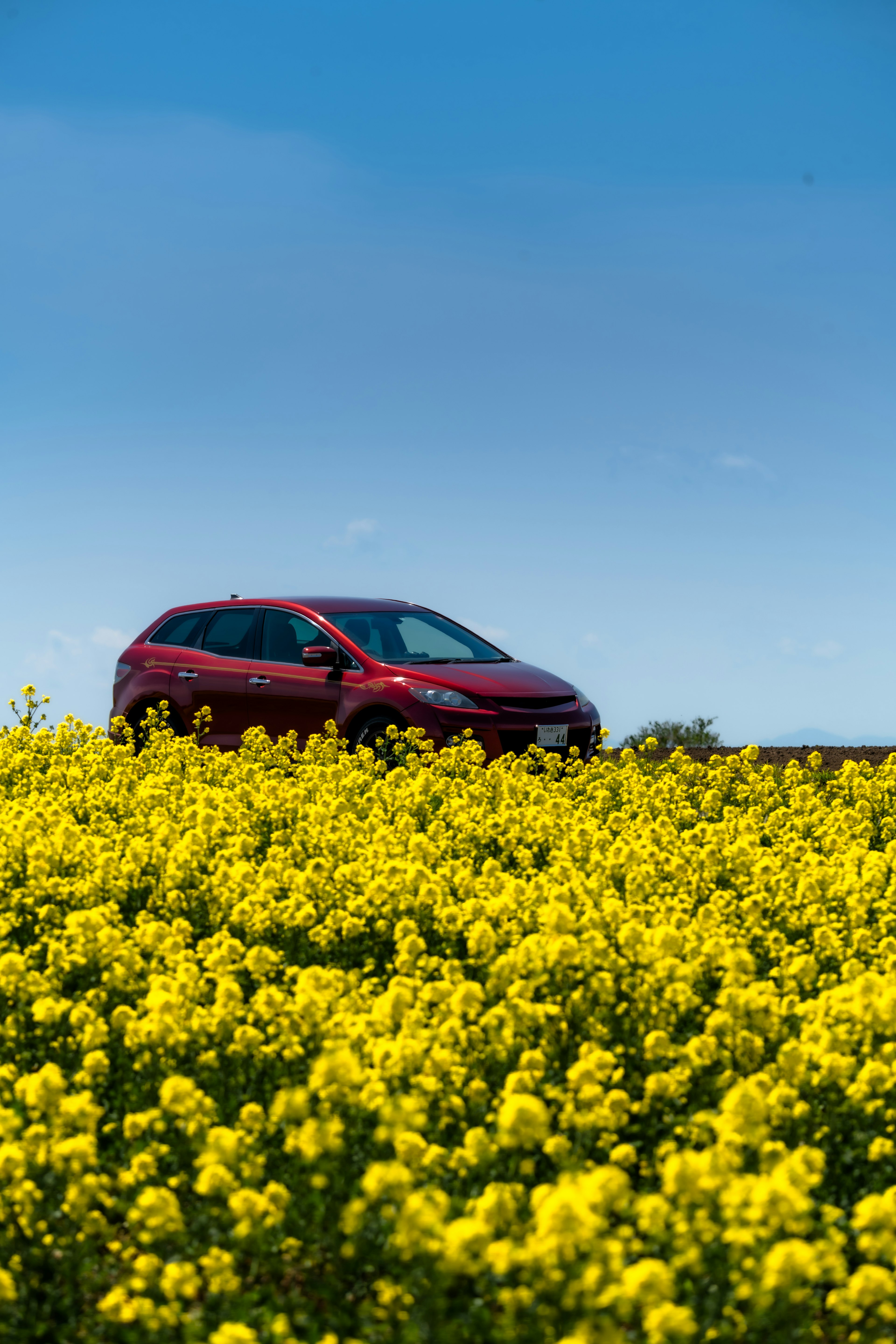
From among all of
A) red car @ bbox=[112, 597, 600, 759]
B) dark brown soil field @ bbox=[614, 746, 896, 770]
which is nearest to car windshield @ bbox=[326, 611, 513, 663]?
red car @ bbox=[112, 597, 600, 759]

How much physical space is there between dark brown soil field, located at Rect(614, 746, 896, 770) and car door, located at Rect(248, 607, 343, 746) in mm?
5222

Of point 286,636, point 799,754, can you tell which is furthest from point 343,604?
point 799,754

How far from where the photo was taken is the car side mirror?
10805 mm

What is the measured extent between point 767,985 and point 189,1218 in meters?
2.20

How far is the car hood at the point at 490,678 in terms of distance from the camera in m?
10.5

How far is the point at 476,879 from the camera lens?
226 inches

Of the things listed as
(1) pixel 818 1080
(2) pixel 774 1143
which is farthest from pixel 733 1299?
(1) pixel 818 1080

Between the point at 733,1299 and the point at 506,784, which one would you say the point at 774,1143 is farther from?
the point at 506,784

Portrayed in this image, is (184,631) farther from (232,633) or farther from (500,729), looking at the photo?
(500,729)

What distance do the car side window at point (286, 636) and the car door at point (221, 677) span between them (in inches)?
7.4

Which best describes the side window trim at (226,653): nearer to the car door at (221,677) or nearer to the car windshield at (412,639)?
the car door at (221,677)

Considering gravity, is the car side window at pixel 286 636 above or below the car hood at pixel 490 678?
above

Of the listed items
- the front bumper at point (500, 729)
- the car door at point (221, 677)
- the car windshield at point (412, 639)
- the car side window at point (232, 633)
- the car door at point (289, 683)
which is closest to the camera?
the front bumper at point (500, 729)

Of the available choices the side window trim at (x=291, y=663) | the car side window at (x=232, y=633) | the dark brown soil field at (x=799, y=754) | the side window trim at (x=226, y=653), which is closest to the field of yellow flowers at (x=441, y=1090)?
the side window trim at (x=291, y=663)
